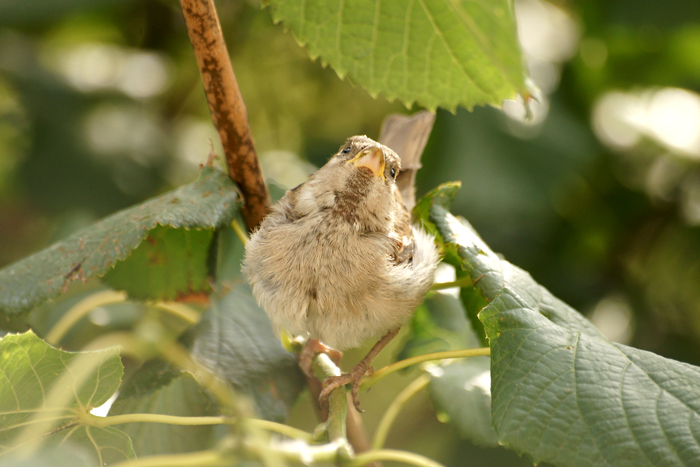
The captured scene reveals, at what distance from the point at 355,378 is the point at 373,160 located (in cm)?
57

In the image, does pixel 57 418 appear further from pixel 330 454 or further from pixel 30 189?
pixel 30 189

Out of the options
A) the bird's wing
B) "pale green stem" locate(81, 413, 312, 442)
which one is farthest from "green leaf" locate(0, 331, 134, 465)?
the bird's wing

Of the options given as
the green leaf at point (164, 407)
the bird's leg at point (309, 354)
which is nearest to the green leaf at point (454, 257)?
the bird's leg at point (309, 354)

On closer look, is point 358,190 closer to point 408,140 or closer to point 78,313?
point 408,140

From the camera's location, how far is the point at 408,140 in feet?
6.31

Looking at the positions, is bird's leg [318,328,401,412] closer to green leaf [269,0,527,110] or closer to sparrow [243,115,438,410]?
sparrow [243,115,438,410]

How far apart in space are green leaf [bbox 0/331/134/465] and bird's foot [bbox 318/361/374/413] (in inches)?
15.3

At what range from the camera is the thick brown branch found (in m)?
1.08

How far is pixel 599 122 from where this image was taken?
2539 millimetres

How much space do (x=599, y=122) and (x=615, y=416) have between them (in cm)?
195

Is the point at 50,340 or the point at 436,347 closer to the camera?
the point at 50,340

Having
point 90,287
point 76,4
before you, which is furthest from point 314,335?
point 76,4

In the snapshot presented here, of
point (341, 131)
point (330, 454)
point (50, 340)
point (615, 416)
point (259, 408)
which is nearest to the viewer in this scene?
point (330, 454)

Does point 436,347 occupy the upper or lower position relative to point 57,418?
lower
